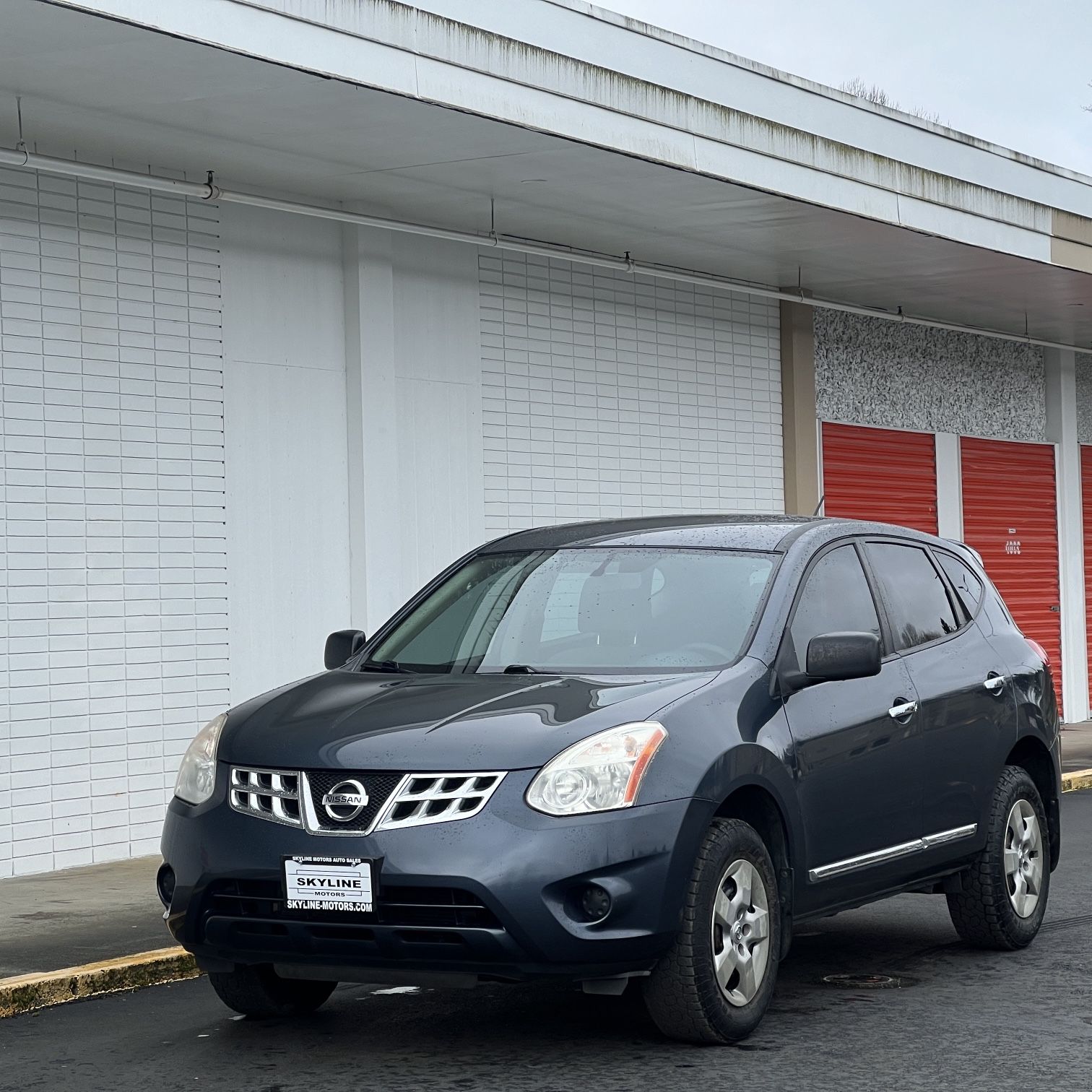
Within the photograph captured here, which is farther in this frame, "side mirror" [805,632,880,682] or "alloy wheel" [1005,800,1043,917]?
"alloy wheel" [1005,800,1043,917]

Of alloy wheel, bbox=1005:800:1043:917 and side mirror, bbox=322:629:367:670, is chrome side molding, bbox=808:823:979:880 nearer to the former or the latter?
alloy wheel, bbox=1005:800:1043:917

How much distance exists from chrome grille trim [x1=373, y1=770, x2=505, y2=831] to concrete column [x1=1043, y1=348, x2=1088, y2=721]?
54.5 ft

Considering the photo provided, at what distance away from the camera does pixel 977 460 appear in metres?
20.1

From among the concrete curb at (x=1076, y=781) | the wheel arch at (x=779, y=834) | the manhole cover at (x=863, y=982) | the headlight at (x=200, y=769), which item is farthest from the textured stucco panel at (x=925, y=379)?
the headlight at (x=200, y=769)

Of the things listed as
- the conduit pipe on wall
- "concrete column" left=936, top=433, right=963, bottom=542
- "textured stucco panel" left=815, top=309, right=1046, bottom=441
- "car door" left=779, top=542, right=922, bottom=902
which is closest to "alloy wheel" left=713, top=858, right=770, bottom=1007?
"car door" left=779, top=542, right=922, bottom=902

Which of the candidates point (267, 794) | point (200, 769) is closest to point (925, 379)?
point (200, 769)

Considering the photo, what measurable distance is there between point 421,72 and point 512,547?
3603 mm

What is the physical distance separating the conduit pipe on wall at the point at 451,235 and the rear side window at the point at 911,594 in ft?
17.3

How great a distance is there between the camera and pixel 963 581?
8.26 metres

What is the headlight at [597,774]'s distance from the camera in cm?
555

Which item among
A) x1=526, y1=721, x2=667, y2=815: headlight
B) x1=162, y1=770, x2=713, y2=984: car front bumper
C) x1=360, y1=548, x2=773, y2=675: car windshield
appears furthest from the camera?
x1=360, y1=548, x2=773, y2=675: car windshield

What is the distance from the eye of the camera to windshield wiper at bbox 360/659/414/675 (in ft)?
22.3

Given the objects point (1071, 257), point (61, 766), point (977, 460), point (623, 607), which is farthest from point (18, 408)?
point (977, 460)

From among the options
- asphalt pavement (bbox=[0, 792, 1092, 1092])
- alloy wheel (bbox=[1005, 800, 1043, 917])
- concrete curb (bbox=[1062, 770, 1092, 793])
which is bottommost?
concrete curb (bbox=[1062, 770, 1092, 793])
